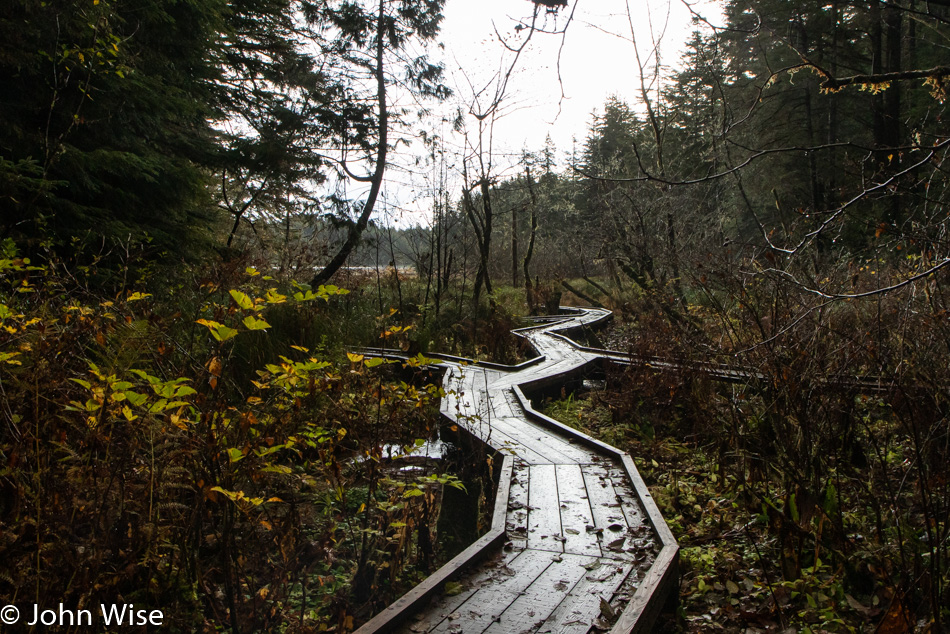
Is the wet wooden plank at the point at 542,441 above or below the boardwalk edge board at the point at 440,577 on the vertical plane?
above

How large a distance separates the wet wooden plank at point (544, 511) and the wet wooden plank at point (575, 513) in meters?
0.04

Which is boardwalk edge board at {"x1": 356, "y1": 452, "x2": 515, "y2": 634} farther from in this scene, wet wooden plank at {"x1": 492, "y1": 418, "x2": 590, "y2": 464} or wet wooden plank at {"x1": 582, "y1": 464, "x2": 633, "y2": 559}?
wet wooden plank at {"x1": 492, "y1": 418, "x2": 590, "y2": 464}

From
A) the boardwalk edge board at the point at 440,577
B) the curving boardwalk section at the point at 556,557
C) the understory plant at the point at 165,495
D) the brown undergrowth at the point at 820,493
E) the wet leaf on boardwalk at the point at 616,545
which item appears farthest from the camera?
the wet leaf on boardwalk at the point at 616,545

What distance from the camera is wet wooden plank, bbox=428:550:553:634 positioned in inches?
94.8

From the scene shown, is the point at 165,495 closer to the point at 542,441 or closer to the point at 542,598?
the point at 542,598

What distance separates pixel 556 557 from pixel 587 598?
42 centimetres

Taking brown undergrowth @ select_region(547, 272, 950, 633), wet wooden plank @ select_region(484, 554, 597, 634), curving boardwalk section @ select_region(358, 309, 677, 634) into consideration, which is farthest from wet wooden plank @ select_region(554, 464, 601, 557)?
brown undergrowth @ select_region(547, 272, 950, 633)

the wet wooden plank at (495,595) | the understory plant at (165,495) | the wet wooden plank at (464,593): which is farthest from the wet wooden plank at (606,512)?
the understory plant at (165,495)

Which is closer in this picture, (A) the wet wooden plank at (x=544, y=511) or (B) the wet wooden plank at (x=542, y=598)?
(B) the wet wooden plank at (x=542, y=598)

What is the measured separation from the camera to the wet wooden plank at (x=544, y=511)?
3.19 m

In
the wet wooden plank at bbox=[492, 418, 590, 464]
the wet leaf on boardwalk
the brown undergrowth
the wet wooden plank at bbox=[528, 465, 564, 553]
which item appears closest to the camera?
the brown undergrowth

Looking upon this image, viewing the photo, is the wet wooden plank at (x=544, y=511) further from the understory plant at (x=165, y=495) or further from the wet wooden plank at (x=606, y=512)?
the understory plant at (x=165, y=495)

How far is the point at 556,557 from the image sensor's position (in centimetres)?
302

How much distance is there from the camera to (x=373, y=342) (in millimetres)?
9023
